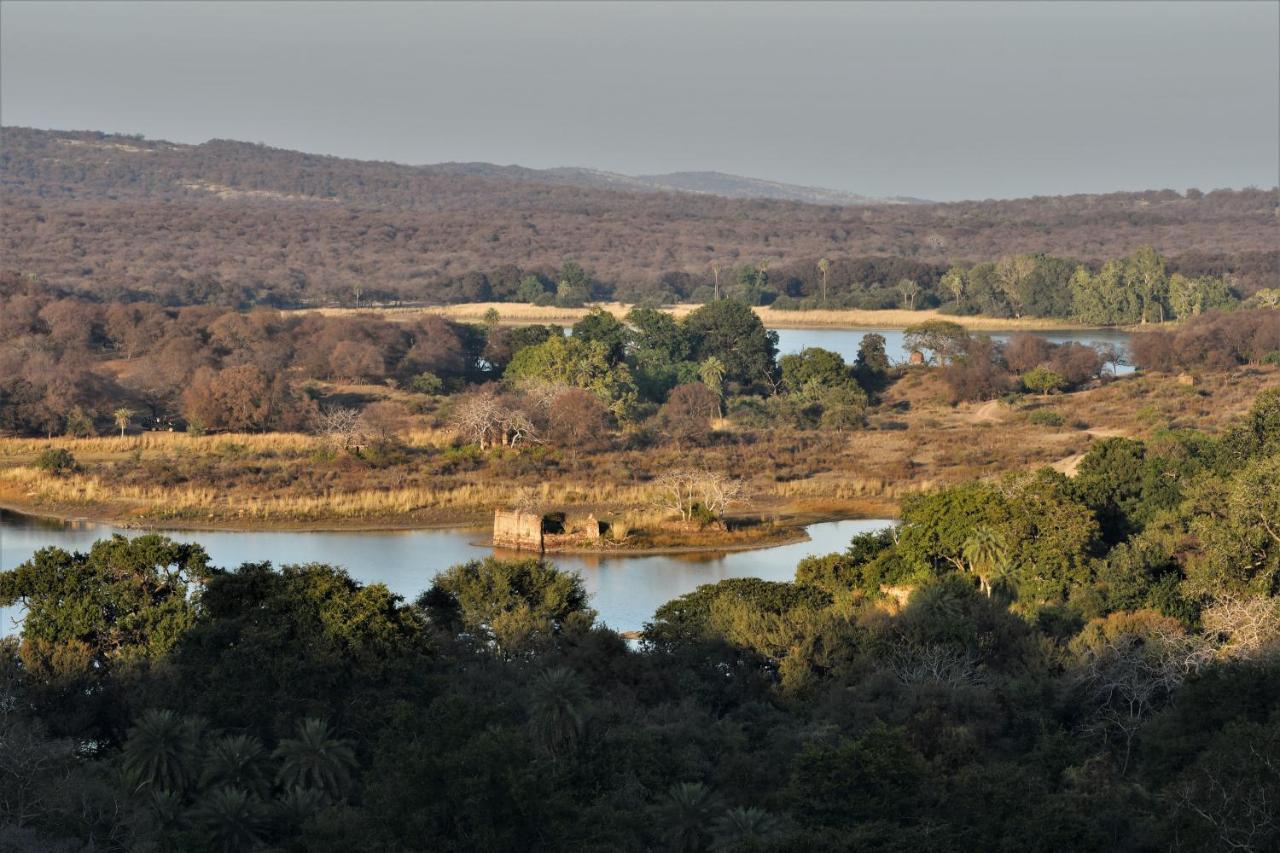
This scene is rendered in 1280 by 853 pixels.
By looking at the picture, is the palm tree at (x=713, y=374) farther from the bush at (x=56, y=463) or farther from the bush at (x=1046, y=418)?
the bush at (x=56, y=463)

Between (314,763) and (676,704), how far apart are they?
4.81 metres

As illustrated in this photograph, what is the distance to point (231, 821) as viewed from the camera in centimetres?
1440

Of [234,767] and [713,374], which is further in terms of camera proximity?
[713,374]

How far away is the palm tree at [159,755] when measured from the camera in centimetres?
1566

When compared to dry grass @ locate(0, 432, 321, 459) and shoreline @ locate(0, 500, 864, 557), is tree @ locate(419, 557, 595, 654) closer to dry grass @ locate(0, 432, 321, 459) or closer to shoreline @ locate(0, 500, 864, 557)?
shoreline @ locate(0, 500, 864, 557)

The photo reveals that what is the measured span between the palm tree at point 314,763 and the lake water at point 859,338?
5910 centimetres

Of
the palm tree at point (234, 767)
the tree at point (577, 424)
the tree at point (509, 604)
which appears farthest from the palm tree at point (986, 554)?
the tree at point (577, 424)

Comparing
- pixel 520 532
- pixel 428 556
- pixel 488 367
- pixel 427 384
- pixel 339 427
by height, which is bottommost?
pixel 428 556

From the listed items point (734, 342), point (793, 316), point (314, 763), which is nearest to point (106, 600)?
point (314, 763)

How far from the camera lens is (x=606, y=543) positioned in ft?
114

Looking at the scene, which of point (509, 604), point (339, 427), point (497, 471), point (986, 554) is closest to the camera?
point (509, 604)

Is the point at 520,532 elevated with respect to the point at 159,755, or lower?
lower

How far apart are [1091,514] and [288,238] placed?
11620cm

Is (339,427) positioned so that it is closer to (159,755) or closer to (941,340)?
(941,340)
